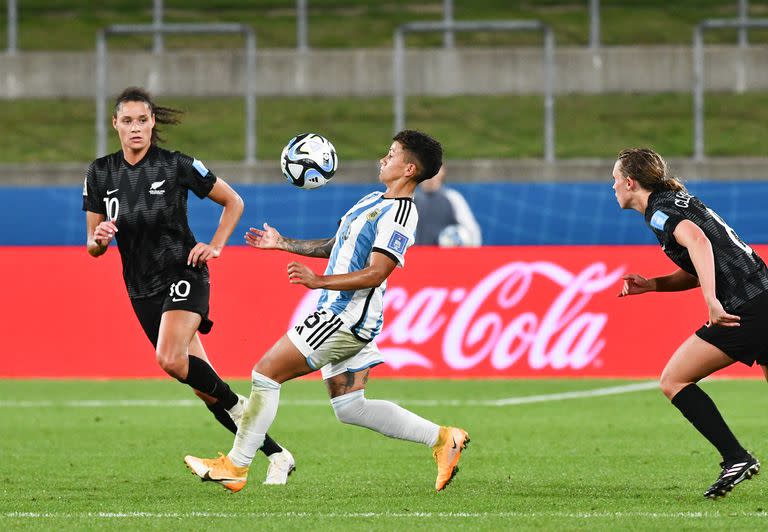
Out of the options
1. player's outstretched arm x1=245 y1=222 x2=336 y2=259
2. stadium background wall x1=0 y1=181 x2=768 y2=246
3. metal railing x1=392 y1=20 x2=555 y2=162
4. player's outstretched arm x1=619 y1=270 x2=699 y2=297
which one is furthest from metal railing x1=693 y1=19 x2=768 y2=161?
player's outstretched arm x1=245 y1=222 x2=336 y2=259

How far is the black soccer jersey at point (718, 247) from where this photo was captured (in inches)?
272

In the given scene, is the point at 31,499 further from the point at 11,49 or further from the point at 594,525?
the point at 11,49

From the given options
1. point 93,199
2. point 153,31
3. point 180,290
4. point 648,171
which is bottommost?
point 180,290

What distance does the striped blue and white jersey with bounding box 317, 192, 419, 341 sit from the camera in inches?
281

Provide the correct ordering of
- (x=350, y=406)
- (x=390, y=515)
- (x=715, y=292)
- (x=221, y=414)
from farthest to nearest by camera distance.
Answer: (x=221, y=414), (x=350, y=406), (x=715, y=292), (x=390, y=515)

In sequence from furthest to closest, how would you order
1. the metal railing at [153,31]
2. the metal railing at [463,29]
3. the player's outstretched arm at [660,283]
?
the metal railing at [153,31], the metal railing at [463,29], the player's outstretched arm at [660,283]

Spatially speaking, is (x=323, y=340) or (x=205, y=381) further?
(x=205, y=381)

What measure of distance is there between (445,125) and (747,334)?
16.8 metres

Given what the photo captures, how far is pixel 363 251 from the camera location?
7.23m

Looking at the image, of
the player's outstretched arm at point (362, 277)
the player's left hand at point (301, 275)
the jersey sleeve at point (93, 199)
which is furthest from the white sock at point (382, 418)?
the jersey sleeve at point (93, 199)

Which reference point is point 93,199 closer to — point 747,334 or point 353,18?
point 747,334

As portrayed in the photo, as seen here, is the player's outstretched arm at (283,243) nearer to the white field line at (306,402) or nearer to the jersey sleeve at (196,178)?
the jersey sleeve at (196,178)

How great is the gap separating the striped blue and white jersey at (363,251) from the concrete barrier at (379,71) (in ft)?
56.5

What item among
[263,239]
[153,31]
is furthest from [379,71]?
[263,239]
